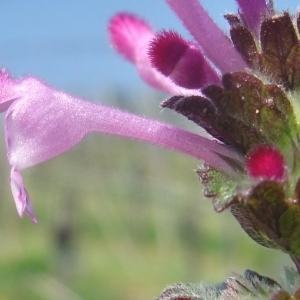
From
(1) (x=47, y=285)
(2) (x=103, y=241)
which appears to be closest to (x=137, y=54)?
(1) (x=47, y=285)

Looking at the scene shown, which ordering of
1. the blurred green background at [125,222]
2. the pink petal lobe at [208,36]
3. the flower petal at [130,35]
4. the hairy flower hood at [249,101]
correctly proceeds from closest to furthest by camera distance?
1. the hairy flower hood at [249,101]
2. the pink petal lobe at [208,36]
3. the flower petal at [130,35]
4. the blurred green background at [125,222]

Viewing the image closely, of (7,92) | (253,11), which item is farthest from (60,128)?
(253,11)

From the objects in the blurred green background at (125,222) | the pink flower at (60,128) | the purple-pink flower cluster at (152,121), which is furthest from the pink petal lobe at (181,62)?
the blurred green background at (125,222)

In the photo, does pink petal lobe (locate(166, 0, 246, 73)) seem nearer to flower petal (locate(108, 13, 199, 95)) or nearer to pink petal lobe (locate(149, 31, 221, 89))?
pink petal lobe (locate(149, 31, 221, 89))

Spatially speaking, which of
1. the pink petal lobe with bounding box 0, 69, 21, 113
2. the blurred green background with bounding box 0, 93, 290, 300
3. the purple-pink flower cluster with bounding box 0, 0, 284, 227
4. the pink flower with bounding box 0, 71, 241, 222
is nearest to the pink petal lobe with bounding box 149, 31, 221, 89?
the purple-pink flower cluster with bounding box 0, 0, 284, 227

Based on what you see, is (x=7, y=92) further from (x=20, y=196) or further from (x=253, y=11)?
(x=253, y=11)

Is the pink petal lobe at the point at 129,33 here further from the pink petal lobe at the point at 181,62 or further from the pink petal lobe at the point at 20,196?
the pink petal lobe at the point at 20,196
